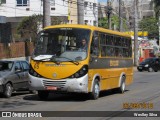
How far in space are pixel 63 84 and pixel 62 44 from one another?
1637 millimetres

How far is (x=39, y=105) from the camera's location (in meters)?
16.0

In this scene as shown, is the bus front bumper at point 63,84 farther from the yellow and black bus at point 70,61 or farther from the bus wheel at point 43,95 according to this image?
the bus wheel at point 43,95

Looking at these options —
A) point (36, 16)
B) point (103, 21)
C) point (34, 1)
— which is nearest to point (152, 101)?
point (36, 16)

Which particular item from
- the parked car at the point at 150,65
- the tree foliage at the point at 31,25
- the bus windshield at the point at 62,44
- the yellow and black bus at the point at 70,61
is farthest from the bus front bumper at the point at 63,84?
the tree foliage at the point at 31,25

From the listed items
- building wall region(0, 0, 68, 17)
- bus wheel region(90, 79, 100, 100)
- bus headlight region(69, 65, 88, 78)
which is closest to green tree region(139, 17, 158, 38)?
building wall region(0, 0, 68, 17)

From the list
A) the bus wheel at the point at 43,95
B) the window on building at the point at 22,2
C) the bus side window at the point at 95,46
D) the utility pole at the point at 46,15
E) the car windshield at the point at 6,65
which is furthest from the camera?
the window on building at the point at 22,2

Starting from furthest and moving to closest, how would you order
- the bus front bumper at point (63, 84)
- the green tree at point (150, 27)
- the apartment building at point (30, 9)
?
the green tree at point (150, 27) < the apartment building at point (30, 9) < the bus front bumper at point (63, 84)

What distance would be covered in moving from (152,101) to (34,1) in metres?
45.5

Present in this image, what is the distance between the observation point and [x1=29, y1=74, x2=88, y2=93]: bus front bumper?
55.7 feet

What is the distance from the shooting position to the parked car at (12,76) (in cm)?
1906

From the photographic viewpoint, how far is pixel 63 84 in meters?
17.1

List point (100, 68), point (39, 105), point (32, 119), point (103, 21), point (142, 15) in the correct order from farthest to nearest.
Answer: point (142, 15)
point (103, 21)
point (100, 68)
point (39, 105)
point (32, 119)

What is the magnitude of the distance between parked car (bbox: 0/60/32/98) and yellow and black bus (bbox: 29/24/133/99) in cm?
166

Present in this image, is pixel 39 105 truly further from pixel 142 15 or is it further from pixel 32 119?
pixel 142 15
